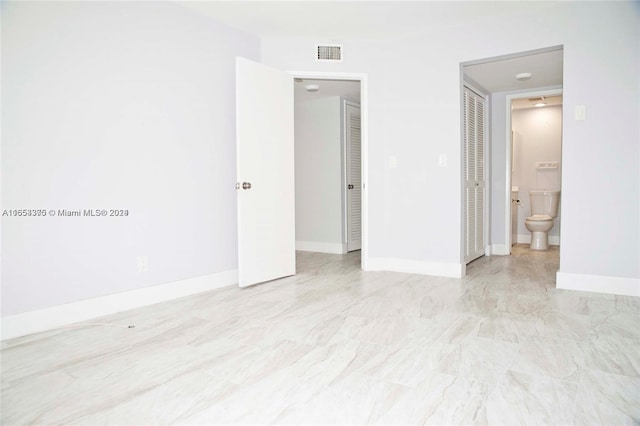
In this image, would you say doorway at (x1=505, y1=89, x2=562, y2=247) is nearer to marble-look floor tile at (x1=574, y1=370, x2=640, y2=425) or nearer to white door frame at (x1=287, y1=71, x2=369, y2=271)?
white door frame at (x1=287, y1=71, x2=369, y2=271)

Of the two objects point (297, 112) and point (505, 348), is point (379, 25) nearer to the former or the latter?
point (297, 112)

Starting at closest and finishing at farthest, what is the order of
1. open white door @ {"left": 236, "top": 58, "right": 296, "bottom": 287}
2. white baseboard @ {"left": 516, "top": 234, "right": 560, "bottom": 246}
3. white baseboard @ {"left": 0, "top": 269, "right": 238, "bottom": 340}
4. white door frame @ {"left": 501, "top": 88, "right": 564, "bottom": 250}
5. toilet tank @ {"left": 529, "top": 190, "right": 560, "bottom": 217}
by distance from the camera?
white baseboard @ {"left": 0, "top": 269, "right": 238, "bottom": 340}
open white door @ {"left": 236, "top": 58, "right": 296, "bottom": 287}
white door frame @ {"left": 501, "top": 88, "right": 564, "bottom": 250}
toilet tank @ {"left": 529, "top": 190, "right": 560, "bottom": 217}
white baseboard @ {"left": 516, "top": 234, "right": 560, "bottom": 246}

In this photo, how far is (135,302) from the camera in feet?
9.65

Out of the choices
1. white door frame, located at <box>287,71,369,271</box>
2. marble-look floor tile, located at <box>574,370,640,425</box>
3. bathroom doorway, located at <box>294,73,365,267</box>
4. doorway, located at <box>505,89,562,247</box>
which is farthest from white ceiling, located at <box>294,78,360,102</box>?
marble-look floor tile, located at <box>574,370,640,425</box>

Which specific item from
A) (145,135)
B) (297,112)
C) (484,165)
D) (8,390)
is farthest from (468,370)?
(297,112)

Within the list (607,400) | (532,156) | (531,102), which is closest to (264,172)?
(607,400)

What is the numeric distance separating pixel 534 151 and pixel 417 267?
3.71 meters

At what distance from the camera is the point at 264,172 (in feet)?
12.0

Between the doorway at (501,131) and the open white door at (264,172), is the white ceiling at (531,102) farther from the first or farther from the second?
the open white door at (264,172)

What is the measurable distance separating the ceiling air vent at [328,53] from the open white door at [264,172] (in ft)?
1.26

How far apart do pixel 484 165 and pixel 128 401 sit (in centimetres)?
465

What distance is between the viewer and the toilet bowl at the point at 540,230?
571 centimetres

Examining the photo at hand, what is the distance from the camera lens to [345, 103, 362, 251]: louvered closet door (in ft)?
18.4

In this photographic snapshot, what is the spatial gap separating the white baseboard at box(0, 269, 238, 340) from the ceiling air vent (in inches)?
87.1
